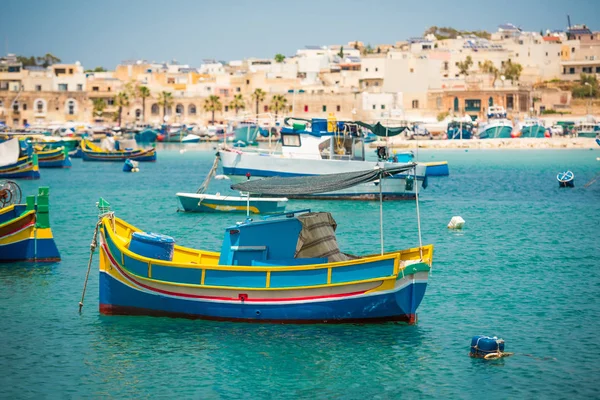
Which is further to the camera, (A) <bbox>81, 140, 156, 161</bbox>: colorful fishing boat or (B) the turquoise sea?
(A) <bbox>81, 140, 156, 161</bbox>: colorful fishing boat

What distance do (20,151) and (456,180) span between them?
26.7m

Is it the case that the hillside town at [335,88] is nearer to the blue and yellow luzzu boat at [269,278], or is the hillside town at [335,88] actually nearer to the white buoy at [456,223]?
the white buoy at [456,223]

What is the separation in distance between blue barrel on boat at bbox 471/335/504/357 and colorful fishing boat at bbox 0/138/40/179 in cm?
4394

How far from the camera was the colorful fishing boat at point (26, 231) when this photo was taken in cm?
2312

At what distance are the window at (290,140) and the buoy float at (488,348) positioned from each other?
2649 cm

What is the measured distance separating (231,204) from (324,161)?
5590 mm

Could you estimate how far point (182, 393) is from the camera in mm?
14516

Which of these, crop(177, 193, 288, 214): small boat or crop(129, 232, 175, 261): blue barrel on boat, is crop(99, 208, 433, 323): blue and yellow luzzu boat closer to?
crop(129, 232, 175, 261): blue barrel on boat

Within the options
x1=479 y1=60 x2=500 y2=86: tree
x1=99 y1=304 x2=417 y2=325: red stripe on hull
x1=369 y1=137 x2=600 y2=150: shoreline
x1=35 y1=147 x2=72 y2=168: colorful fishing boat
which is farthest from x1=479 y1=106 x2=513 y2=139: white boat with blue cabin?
x1=99 y1=304 x2=417 y2=325: red stripe on hull

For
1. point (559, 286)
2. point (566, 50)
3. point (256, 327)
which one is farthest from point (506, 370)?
point (566, 50)

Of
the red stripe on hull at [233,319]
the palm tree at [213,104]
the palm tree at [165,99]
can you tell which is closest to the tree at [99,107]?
the palm tree at [165,99]

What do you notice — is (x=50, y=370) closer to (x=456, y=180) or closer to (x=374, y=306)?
(x=374, y=306)

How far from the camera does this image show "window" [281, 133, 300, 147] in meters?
42.1

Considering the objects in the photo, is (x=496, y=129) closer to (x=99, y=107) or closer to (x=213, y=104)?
(x=213, y=104)
